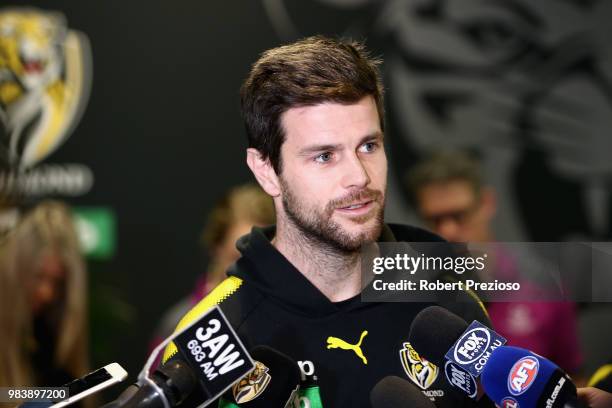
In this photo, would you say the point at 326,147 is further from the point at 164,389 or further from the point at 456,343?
the point at 164,389

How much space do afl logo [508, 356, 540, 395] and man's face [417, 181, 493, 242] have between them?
1582 mm

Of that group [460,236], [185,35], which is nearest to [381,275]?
[460,236]

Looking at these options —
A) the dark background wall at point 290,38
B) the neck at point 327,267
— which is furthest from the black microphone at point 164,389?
the dark background wall at point 290,38

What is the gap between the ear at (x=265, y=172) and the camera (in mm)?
1505

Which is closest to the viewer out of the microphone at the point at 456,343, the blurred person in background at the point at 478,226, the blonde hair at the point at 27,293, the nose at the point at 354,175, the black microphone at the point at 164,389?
the black microphone at the point at 164,389

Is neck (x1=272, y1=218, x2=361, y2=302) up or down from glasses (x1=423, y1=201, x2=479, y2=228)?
up

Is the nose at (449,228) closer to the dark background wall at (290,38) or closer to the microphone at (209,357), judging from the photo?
the dark background wall at (290,38)

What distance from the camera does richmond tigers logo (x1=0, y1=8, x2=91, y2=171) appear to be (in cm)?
310

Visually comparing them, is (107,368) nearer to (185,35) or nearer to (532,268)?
(532,268)

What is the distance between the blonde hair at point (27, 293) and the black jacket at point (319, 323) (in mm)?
799

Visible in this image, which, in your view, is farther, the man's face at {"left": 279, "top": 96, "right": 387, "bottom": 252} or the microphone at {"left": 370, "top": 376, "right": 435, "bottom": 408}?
the man's face at {"left": 279, "top": 96, "right": 387, "bottom": 252}

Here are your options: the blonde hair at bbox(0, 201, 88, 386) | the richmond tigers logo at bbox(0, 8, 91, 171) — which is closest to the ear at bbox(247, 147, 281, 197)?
the blonde hair at bbox(0, 201, 88, 386)

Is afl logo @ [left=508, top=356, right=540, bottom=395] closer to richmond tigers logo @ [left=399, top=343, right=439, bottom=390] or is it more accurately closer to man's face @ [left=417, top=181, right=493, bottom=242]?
richmond tigers logo @ [left=399, top=343, right=439, bottom=390]

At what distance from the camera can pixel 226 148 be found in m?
3.12
